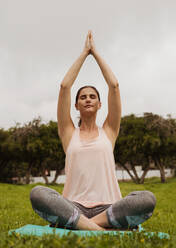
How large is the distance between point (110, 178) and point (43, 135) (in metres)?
20.8

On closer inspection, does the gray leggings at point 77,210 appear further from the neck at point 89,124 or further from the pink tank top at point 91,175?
the neck at point 89,124

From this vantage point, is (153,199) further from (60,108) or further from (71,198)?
(60,108)

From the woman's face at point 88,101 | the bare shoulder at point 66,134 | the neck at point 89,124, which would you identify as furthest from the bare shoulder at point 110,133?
the bare shoulder at point 66,134

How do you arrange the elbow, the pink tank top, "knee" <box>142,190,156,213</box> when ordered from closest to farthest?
1. "knee" <box>142,190,156,213</box>
2. the pink tank top
3. the elbow

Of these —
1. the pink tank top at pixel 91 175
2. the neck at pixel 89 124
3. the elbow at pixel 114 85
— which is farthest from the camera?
the neck at pixel 89 124

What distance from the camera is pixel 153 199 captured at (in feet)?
9.85

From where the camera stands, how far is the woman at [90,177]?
3.01m

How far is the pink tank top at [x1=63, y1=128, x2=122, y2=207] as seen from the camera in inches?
133

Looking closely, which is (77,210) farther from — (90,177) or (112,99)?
(112,99)

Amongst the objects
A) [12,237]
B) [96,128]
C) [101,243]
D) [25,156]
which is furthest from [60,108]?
[25,156]

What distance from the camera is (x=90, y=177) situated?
11.3ft

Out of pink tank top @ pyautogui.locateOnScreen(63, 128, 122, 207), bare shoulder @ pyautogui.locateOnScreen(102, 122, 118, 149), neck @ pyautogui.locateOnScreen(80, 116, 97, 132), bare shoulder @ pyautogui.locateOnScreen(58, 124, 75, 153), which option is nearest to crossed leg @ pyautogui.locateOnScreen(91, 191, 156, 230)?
pink tank top @ pyautogui.locateOnScreen(63, 128, 122, 207)

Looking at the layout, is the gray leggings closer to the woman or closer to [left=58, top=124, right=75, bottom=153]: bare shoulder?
the woman

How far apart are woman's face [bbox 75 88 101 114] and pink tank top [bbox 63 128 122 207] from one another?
17.9 inches
